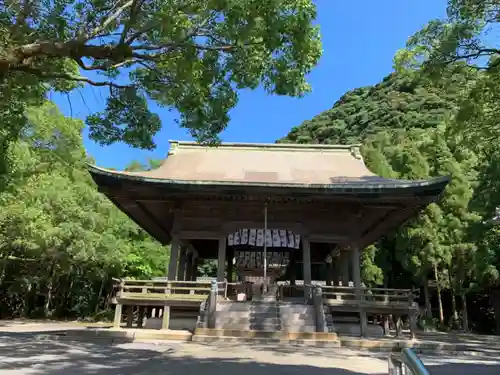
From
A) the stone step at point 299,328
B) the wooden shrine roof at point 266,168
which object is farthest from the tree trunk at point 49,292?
the stone step at point 299,328

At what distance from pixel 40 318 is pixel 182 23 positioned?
24268 millimetres

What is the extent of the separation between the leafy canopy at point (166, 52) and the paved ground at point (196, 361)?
350cm

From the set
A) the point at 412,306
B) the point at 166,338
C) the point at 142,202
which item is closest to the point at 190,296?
the point at 166,338

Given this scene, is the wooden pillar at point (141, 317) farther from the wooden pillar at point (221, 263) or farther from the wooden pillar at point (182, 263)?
the wooden pillar at point (221, 263)

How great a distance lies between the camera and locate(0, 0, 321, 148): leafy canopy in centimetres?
518

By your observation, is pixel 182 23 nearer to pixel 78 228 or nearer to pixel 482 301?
pixel 78 228

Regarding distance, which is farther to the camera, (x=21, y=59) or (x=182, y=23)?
(x=182, y=23)

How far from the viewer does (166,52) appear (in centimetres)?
593

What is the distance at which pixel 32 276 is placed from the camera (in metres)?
23.9

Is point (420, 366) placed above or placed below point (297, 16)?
below

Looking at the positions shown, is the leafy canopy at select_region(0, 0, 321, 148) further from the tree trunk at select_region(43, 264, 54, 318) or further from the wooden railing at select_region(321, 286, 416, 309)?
the tree trunk at select_region(43, 264, 54, 318)

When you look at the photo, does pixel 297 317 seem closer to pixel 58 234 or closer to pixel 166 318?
pixel 166 318

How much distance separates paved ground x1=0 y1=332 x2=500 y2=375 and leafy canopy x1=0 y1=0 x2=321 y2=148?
3.50 m

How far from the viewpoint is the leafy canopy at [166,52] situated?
5180mm
